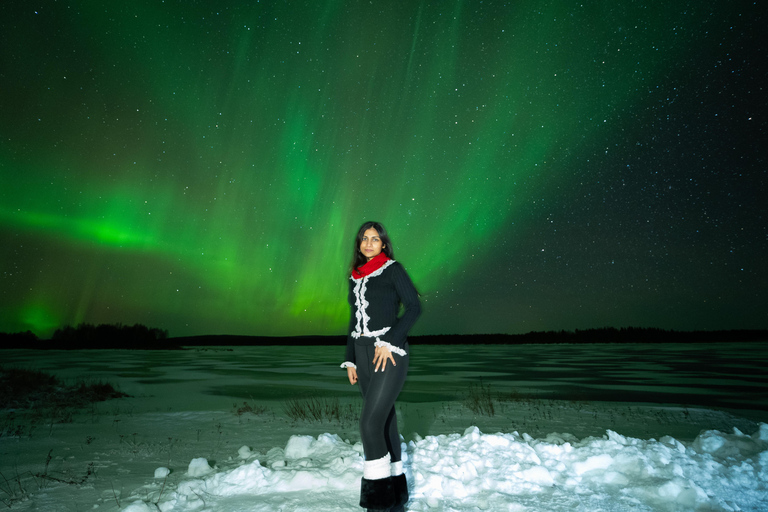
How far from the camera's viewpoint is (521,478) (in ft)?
14.5

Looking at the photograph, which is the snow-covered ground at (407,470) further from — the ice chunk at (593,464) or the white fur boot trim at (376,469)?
the white fur boot trim at (376,469)

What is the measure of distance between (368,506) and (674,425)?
28.3ft

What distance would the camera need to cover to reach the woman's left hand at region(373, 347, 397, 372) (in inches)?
117

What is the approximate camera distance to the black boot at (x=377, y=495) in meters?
2.90

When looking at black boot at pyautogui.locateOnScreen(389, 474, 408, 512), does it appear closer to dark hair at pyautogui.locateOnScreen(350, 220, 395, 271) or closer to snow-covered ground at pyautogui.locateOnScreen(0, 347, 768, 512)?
snow-covered ground at pyautogui.locateOnScreen(0, 347, 768, 512)

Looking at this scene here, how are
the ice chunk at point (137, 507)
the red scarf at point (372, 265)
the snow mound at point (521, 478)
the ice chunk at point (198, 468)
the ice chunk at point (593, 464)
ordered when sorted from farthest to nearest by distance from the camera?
the ice chunk at point (198, 468)
the ice chunk at point (593, 464)
the snow mound at point (521, 478)
the ice chunk at point (137, 507)
the red scarf at point (372, 265)

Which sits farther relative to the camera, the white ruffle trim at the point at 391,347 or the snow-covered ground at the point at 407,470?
the snow-covered ground at the point at 407,470

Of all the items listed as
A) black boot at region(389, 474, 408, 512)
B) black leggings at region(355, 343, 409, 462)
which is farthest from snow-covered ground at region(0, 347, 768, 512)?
black leggings at region(355, 343, 409, 462)

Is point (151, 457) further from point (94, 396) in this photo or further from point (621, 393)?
point (621, 393)

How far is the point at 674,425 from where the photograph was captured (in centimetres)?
895

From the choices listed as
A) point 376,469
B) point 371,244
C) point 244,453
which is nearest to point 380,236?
point 371,244

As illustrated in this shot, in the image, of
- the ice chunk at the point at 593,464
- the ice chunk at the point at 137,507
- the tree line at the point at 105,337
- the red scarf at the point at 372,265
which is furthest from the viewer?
the tree line at the point at 105,337

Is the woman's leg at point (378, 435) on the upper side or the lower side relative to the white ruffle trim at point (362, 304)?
lower

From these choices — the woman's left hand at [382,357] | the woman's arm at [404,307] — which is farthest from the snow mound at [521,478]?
the woman's arm at [404,307]
